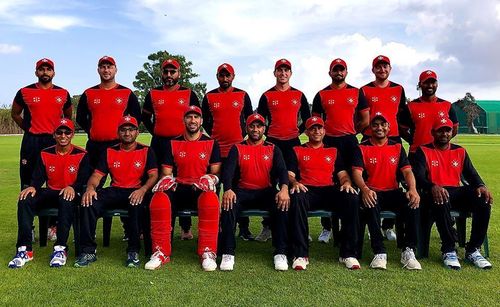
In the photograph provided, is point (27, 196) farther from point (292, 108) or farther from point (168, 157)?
point (292, 108)

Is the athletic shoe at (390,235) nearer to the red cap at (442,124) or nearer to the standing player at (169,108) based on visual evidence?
the red cap at (442,124)

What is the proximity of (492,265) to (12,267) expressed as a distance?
15.5 feet

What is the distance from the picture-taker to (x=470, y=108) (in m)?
69.7

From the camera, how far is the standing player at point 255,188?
196 inches

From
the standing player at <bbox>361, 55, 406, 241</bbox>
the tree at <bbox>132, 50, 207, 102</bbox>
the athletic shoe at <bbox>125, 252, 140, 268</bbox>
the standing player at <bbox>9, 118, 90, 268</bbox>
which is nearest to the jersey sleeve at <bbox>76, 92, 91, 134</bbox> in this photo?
the standing player at <bbox>9, 118, 90, 268</bbox>

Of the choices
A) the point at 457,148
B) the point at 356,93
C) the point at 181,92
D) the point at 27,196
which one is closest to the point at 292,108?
the point at 356,93

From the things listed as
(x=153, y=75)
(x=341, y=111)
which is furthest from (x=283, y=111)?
(x=153, y=75)

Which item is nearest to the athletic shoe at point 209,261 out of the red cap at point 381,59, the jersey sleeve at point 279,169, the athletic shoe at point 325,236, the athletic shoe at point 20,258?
the jersey sleeve at point 279,169

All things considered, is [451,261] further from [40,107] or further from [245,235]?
[40,107]

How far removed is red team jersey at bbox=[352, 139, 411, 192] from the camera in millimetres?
5395

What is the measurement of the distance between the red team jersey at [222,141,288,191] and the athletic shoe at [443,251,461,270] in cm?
189

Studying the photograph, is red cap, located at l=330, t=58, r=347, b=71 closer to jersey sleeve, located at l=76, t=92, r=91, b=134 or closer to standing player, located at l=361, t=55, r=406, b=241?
standing player, located at l=361, t=55, r=406, b=241

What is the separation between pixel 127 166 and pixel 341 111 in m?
2.59

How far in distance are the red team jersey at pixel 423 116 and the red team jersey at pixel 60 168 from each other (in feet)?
12.7
